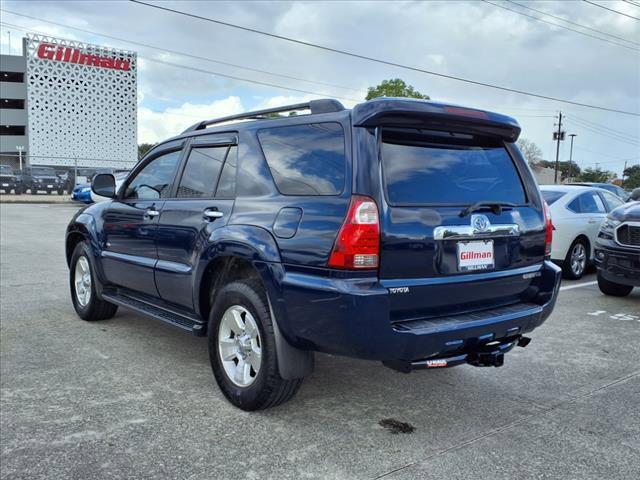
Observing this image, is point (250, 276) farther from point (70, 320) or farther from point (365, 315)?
point (70, 320)

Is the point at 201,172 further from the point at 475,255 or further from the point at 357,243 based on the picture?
the point at 475,255

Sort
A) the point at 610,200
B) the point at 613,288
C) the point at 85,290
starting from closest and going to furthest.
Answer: the point at 85,290 → the point at 613,288 → the point at 610,200

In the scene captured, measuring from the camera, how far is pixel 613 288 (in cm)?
743

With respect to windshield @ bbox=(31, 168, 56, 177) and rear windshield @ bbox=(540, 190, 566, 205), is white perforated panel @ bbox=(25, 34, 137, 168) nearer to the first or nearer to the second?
windshield @ bbox=(31, 168, 56, 177)

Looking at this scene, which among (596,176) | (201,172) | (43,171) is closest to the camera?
(201,172)

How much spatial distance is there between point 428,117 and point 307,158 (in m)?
0.74

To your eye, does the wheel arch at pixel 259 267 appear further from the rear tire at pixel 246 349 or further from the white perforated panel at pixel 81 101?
the white perforated panel at pixel 81 101

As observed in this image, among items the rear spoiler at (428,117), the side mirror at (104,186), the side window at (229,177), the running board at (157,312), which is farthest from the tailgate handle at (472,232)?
the side mirror at (104,186)

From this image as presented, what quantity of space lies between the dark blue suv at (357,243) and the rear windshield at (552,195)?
5424 millimetres

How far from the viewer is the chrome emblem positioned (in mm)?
3317

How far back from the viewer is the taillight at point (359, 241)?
297 cm

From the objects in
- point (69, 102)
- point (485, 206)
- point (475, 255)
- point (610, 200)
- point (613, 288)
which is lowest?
point (613, 288)

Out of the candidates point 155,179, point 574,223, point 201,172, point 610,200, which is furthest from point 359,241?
point 610,200

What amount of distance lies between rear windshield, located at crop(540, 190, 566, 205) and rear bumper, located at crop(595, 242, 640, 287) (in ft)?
6.17
